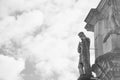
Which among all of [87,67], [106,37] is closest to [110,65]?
[87,67]

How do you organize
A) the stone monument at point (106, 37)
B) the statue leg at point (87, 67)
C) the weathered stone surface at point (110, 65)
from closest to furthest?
the weathered stone surface at point (110, 65), the stone monument at point (106, 37), the statue leg at point (87, 67)

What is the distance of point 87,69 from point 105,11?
10.6 ft

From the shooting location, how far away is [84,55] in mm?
17797

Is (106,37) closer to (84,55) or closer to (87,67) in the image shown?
(84,55)

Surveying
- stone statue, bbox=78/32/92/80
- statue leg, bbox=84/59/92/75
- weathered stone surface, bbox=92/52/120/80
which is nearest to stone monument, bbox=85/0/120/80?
weathered stone surface, bbox=92/52/120/80

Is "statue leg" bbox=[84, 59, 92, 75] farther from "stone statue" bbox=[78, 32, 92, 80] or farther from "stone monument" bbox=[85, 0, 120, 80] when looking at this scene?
"stone monument" bbox=[85, 0, 120, 80]

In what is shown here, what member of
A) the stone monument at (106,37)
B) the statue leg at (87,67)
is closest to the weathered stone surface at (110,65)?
the stone monument at (106,37)

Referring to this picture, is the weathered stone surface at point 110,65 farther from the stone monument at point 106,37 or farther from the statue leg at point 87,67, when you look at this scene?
the statue leg at point 87,67

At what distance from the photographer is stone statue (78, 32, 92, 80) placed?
17.5 m

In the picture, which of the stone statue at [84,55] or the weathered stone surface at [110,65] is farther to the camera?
the stone statue at [84,55]

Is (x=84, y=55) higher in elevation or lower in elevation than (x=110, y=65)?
higher

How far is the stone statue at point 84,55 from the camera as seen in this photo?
1750 centimetres

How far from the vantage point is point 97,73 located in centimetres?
1759

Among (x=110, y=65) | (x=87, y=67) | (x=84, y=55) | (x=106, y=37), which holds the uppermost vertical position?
(x=106, y=37)
